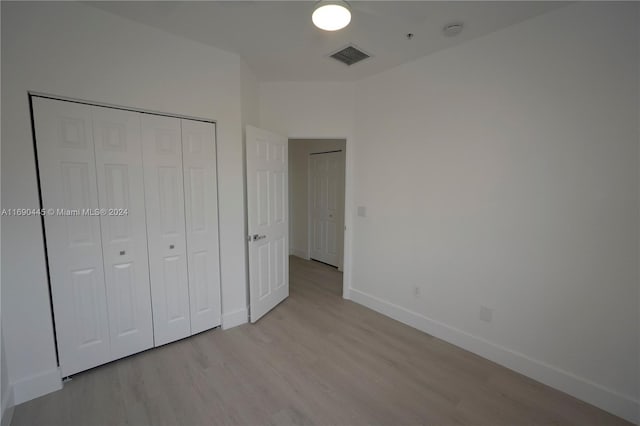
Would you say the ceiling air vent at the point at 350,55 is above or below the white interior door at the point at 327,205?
above

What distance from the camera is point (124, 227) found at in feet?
7.16

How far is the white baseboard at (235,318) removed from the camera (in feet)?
9.09

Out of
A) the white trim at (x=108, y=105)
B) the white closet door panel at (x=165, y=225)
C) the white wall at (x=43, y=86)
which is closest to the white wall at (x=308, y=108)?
the white trim at (x=108, y=105)

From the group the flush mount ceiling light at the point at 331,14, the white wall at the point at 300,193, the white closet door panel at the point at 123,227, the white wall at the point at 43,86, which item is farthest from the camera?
the white wall at the point at 300,193

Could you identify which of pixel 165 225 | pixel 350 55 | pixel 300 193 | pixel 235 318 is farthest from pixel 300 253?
pixel 350 55

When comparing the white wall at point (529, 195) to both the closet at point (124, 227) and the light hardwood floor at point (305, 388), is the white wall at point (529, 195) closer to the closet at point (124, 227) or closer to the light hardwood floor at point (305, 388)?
the light hardwood floor at point (305, 388)

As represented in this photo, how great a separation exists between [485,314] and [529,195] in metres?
1.07

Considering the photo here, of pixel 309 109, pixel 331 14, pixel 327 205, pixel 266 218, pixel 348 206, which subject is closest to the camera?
pixel 331 14

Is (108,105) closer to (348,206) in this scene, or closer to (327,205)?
(348,206)

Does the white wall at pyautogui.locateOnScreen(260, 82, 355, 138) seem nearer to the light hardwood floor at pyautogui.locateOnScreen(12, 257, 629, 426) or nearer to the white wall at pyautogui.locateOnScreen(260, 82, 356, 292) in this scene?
the white wall at pyautogui.locateOnScreen(260, 82, 356, 292)

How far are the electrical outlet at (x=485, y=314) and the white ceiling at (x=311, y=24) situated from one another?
229cm

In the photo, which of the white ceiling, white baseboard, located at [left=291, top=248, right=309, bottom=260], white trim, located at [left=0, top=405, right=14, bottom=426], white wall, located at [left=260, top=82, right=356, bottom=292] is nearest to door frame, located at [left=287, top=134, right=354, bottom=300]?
white wall, located at [left=260, top=82, right=356, bottom=292]

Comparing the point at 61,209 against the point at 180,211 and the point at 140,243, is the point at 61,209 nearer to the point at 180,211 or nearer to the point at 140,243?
the point at 140,243

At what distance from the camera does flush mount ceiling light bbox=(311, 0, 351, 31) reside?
5.24ft
